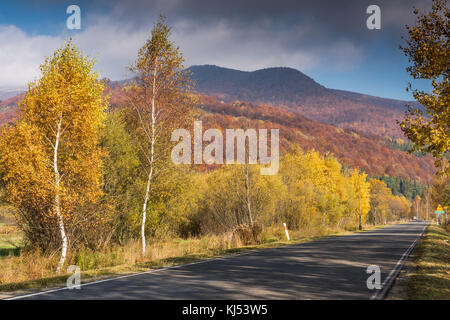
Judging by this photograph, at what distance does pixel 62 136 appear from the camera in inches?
707

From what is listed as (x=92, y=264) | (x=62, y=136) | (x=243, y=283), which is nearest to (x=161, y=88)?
(x=62, y=136)

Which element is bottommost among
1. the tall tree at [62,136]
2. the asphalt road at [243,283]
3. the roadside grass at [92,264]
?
the roadside grass at [92,264]

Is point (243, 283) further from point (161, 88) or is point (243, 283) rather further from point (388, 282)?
point (161, 88)

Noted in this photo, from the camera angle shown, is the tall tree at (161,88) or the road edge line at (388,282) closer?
the road edge line at (388,282)

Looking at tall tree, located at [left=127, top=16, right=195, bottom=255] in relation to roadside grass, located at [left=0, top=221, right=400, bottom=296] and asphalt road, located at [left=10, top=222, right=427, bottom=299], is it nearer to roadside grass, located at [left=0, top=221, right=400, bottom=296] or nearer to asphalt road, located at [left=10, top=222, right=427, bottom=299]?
roadside grass, located at [left=0, top=221, right=400, bottom=296]

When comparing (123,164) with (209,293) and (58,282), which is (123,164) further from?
(209,293)

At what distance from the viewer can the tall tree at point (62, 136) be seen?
52.4ft

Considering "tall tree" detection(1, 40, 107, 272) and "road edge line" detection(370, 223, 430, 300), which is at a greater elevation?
"tall tree" detection(1, 40, 107, 272)

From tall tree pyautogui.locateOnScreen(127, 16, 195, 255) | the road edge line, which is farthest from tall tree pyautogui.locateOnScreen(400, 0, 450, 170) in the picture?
tall tree pyautogui.locateOnScreen(127, 16, 195, 255)

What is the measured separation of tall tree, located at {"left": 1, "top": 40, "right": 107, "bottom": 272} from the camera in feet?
52.4

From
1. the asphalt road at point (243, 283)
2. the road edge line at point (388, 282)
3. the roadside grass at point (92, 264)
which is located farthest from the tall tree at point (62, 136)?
the road edge line at point (388, 282)

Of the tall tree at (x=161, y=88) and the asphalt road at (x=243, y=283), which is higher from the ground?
the tall tree at (x=161, y=88)

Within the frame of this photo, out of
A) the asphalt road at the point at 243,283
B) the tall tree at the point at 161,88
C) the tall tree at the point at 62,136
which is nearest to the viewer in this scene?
the asphalt road at the point at 243,283

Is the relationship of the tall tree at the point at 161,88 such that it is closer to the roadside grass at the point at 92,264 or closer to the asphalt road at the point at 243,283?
the roadside grass at the point at 92,264
